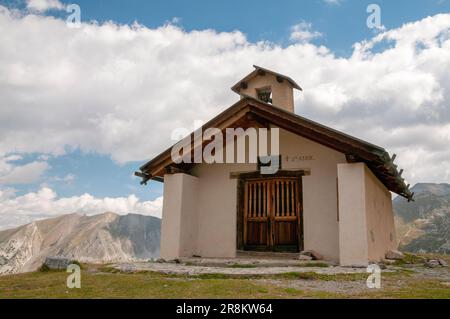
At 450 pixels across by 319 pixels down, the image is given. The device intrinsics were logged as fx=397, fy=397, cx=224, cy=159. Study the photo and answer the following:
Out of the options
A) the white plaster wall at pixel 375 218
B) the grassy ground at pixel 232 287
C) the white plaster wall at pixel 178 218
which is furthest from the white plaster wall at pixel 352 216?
the white plaster wall at pixel 178 218

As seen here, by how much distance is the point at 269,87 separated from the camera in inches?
632

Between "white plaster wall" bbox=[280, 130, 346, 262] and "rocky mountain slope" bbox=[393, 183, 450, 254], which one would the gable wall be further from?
"rocky mountain slope" bbox=[393, 183, 450, 254]

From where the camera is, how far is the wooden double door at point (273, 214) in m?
11.6

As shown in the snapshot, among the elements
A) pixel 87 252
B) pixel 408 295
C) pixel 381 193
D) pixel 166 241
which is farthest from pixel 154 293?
pixel 87 252

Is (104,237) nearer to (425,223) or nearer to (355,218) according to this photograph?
(425,223)

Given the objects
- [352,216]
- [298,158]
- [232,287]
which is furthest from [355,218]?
[232,287]

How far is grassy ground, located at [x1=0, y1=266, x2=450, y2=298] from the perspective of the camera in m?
5.90

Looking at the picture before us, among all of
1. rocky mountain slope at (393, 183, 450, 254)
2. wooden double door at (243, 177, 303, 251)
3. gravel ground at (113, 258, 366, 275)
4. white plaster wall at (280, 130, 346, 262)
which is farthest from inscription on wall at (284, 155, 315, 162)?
rocky mountain slope at (393, 183, 450, 254)

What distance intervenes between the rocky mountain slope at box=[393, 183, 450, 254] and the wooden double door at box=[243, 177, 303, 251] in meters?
77.8

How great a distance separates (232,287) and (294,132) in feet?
18.7

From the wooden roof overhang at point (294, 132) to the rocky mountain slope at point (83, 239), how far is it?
77.4m

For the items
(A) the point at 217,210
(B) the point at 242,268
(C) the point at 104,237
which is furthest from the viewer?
(C) the point at 104,237

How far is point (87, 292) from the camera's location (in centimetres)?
643
